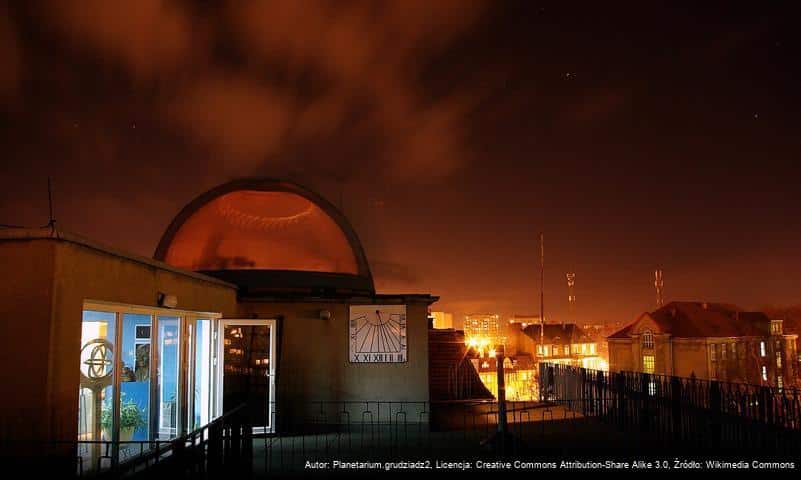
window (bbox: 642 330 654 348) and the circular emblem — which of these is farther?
window (bbox: 642 330 654 348)

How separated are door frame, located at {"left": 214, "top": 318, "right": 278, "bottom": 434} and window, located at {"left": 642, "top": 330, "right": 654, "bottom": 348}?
40.9 metres

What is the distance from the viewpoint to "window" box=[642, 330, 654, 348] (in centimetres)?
4666

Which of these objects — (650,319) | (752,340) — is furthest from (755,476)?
(752,340)

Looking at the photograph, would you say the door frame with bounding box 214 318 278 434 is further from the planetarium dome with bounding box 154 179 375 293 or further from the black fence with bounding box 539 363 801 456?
the black fence with bounding box 539 363 801 456

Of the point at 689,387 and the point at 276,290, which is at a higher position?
the point at 276,290

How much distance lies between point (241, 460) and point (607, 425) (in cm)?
821

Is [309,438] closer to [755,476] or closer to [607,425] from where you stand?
[607,425]

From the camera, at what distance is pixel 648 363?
46625 mm

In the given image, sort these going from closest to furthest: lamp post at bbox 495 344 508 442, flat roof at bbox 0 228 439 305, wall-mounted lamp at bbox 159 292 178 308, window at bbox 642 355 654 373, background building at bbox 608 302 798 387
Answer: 1. flat roof at bbox 0 228 439 305
2. wall-mounted lamp at bbox 159 292 178 308
3. lamp post at bbox 495 344 508 442
4. background building at bbox 608 302 798 387
5. window at bbox 642 355 654 373

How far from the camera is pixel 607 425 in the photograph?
1280 cm

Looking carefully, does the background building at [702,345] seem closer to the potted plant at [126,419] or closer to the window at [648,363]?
the window at [648,363]

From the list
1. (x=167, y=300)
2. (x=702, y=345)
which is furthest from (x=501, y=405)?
(x=702, y=345)

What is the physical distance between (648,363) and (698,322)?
5.29m

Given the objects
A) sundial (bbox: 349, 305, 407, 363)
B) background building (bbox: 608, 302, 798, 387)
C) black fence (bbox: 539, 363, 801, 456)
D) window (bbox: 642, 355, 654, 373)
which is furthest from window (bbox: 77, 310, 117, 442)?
window (bbox: 642, 355, 654, 373)
